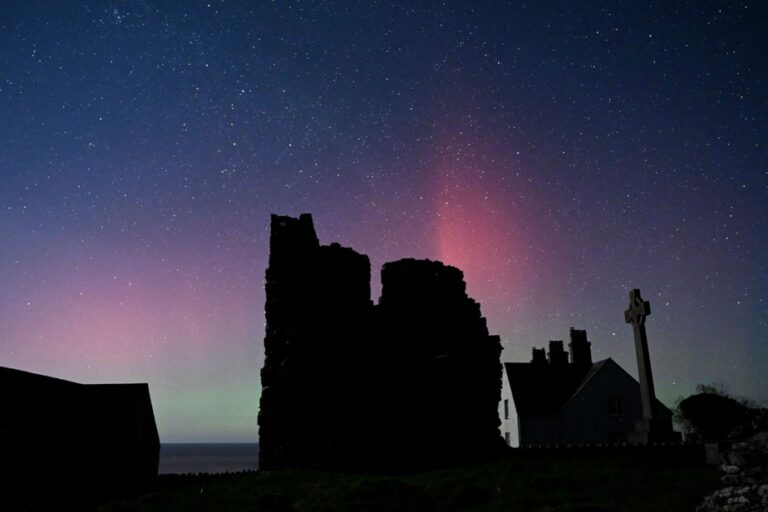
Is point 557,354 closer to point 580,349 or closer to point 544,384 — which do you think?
point 580,349

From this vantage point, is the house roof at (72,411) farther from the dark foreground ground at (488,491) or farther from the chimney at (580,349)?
the chimney at (580,349)

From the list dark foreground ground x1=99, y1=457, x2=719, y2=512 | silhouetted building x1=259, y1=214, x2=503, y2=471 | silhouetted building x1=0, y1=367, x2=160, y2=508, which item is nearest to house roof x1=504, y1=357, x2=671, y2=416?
silhouetted building x1=259, y1=214, x2=503, y2=471

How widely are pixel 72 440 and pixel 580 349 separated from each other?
40449 mm

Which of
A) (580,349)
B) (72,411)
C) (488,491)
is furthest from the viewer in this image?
(580,349)

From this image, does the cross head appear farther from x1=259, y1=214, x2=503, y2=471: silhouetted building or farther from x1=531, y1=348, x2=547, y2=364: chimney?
x1=531, y1=348, x2=547, y2=364: chimney

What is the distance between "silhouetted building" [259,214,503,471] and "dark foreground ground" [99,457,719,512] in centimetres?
482

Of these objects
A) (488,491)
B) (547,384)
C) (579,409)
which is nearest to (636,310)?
(488,491)

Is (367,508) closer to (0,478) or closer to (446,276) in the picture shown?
(446,276)

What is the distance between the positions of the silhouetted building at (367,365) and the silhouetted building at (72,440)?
10338 mm

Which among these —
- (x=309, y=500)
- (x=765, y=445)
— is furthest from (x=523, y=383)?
(x=765, y=445)

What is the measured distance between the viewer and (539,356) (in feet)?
176

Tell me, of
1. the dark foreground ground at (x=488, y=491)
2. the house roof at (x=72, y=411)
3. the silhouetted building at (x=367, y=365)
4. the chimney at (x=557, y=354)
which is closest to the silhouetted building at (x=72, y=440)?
the house roof at (x=72, y=411)

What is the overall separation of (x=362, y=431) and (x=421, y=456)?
328cm

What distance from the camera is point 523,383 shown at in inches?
2025
